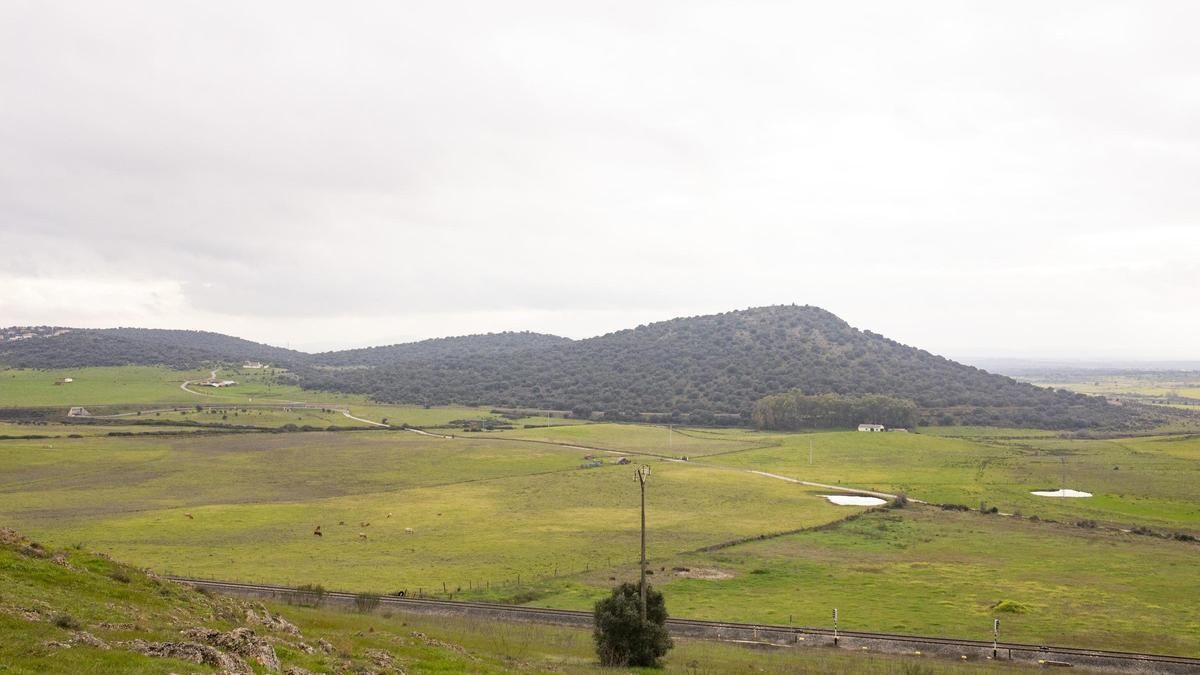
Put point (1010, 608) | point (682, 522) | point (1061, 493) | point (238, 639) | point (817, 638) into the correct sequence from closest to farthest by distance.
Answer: point (238, 639), point (817, 638), point (1010, 608), point (682, 522), point (1061, 493)

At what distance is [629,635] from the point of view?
85.0 ft

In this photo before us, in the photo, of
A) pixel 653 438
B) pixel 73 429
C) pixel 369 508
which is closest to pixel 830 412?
pixel 653 438

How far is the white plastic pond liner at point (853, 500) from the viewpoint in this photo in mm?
71188

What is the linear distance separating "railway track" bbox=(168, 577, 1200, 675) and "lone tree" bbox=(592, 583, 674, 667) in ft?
22.4

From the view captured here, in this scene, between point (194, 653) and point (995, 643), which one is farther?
point (995, 643)

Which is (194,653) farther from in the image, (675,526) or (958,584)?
(675,526)

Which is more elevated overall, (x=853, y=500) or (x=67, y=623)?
(x=67, y=623)

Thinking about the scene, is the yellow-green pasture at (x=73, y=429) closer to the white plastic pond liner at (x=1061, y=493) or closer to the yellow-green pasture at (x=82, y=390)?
the yellow-green pasture at (x=82, y=390)

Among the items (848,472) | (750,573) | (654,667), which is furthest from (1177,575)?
(848,472)

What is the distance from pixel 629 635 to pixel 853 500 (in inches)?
2072

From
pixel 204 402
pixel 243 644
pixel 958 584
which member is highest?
pixel 204 402

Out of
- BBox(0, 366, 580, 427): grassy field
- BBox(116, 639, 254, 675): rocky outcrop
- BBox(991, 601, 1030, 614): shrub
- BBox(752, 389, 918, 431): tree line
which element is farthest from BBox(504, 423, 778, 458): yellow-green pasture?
BBox(116, 639, 254, 675): rocky outcrop

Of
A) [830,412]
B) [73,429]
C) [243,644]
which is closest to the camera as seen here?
[243,644]

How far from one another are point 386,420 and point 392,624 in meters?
125
